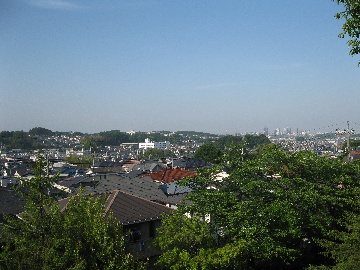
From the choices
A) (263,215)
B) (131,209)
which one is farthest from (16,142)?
(263,215)

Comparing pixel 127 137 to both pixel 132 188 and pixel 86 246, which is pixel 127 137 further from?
pixel 86 246

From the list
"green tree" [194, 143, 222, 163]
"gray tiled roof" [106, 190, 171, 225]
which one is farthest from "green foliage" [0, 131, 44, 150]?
"gray tiled roof" [106, 190, 171, 225]

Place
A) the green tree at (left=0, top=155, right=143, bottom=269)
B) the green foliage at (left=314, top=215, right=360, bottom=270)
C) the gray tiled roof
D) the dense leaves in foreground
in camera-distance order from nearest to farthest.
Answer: the green tree at (left=0, top=155, right=143, bottom=269)
the green foliage at (left=314, top=215, right=360, bottom=270)
the dense leaves in foreground
the gray tiled roof

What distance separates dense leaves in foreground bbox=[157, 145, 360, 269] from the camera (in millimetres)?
11727

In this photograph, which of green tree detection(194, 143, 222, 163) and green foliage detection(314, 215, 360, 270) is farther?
green tree detection(194, 143, 222, 163)

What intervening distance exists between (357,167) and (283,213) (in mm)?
5791

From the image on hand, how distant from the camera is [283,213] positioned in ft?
44.0

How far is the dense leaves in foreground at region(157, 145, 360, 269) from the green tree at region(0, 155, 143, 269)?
3.12m

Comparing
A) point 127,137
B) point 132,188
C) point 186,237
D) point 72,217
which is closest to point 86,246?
point 72,217

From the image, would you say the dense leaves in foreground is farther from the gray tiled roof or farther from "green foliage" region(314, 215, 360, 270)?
the gray tiled roof

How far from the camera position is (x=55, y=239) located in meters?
8.15

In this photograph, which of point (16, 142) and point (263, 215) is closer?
point (263, 215)

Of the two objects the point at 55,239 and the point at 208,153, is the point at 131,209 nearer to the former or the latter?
the point at 55,239

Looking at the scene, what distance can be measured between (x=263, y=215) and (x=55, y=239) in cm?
762
